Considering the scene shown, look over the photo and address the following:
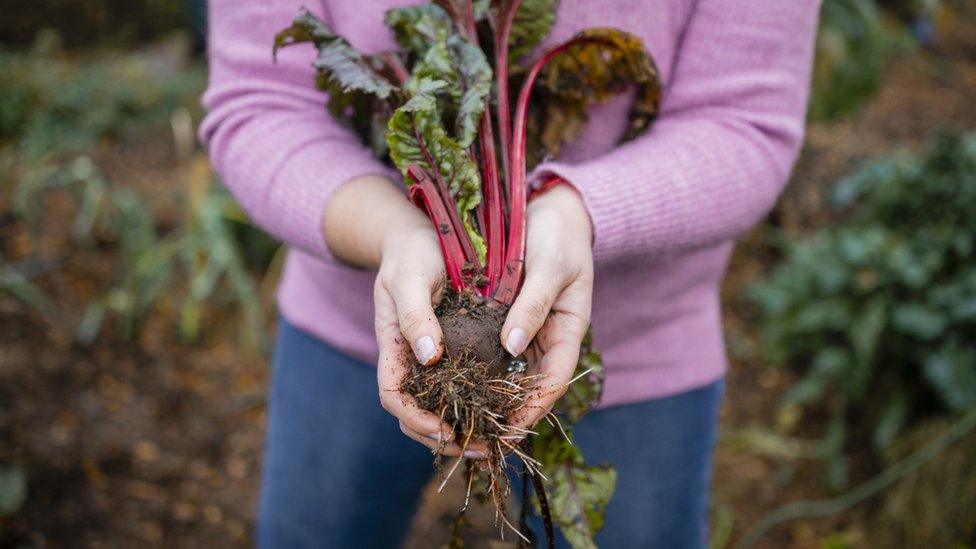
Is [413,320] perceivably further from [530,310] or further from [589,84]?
[589,84]

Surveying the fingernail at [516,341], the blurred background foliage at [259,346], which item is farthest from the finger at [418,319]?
the blurred background foliage at [259,346]

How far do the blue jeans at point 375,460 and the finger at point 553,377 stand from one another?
20.1 inches

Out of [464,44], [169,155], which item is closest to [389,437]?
[464,44]

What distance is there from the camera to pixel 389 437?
1.69 meters

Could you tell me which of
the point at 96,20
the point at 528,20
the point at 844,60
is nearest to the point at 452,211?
the point at 528,20

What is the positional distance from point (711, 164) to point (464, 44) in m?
0.52

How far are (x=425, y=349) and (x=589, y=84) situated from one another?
669 mm

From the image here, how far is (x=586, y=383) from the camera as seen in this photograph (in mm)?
1320

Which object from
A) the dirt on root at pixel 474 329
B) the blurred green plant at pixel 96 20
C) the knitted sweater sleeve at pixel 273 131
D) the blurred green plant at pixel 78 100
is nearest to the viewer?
the dirt on root at pixel 474 329

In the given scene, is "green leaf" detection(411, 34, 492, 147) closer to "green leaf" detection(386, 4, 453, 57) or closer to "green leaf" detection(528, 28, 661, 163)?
"green leaf" detection(386, 4, 453, 57)

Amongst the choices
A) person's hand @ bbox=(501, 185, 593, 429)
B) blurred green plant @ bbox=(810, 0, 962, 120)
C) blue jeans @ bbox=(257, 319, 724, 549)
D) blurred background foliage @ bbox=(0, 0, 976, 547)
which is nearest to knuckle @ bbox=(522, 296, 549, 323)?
person's hand @ bbox=(501, 185, 593, 429)

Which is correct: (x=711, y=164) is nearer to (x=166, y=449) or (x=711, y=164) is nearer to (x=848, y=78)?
(x=166, y=449)

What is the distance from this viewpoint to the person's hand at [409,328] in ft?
3.58

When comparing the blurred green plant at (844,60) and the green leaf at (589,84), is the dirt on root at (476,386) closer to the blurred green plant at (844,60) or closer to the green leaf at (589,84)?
the green leaf at (589,84)
